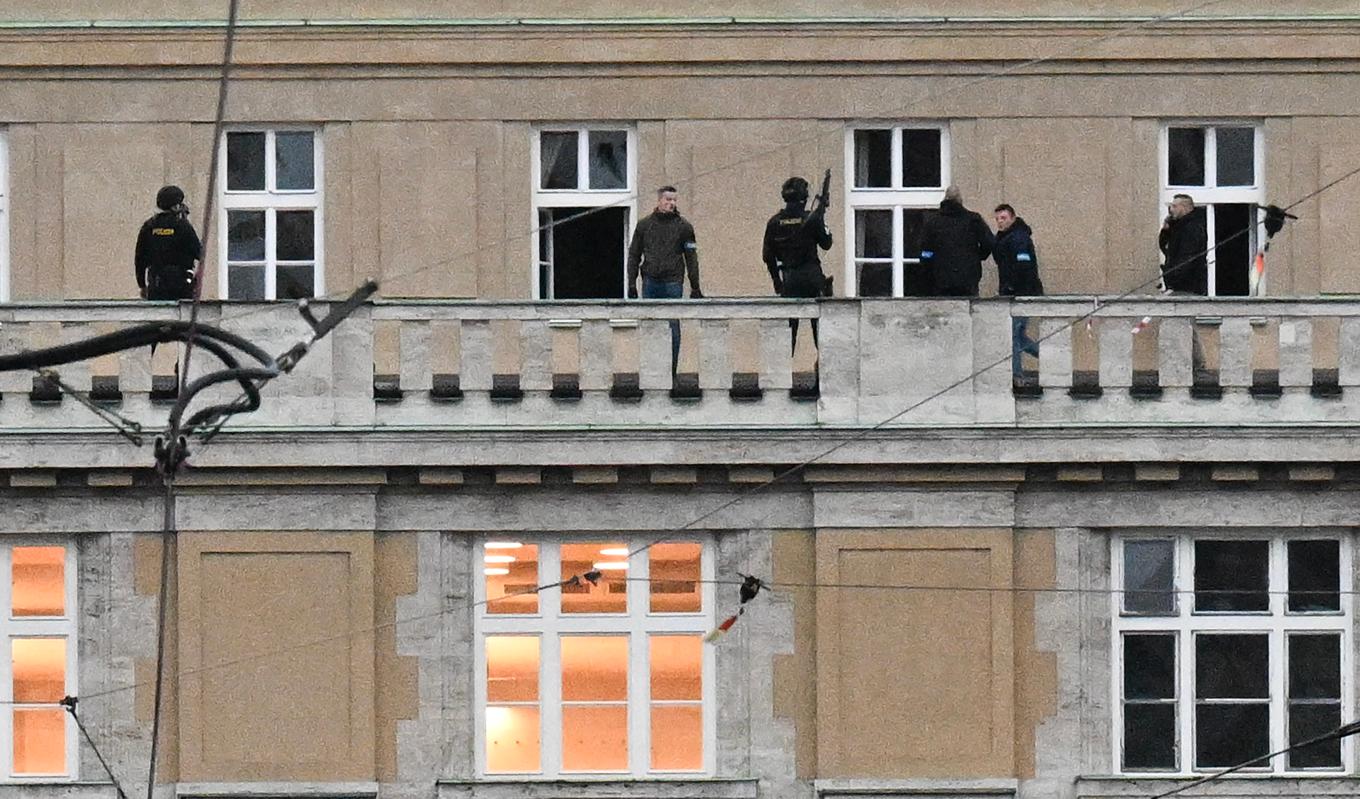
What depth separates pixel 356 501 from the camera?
31.5 metres

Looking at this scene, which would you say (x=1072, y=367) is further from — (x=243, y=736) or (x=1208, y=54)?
(x=243, y=736)

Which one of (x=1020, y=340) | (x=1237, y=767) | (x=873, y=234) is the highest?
(x=873, y=234)

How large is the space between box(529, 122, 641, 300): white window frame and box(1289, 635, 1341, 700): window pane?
6934mm

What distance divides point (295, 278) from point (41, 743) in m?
5.18

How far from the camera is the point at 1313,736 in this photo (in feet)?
104

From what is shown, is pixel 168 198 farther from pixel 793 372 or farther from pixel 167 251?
pixel 793 372

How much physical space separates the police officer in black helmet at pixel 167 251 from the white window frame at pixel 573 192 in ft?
12.8

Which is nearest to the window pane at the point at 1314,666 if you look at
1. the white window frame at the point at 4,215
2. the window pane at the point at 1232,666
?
the window pane at the point at 1232,666

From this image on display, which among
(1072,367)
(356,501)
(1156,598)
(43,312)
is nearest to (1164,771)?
(1156,598)

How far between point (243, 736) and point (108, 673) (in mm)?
1271

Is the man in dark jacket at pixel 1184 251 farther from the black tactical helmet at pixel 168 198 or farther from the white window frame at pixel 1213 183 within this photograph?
the black tactical helmet at pixel 168 198

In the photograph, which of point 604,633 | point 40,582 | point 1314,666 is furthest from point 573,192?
point 1314,666

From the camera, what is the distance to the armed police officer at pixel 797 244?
31.3 m

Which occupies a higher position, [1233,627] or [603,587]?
[603,587]
